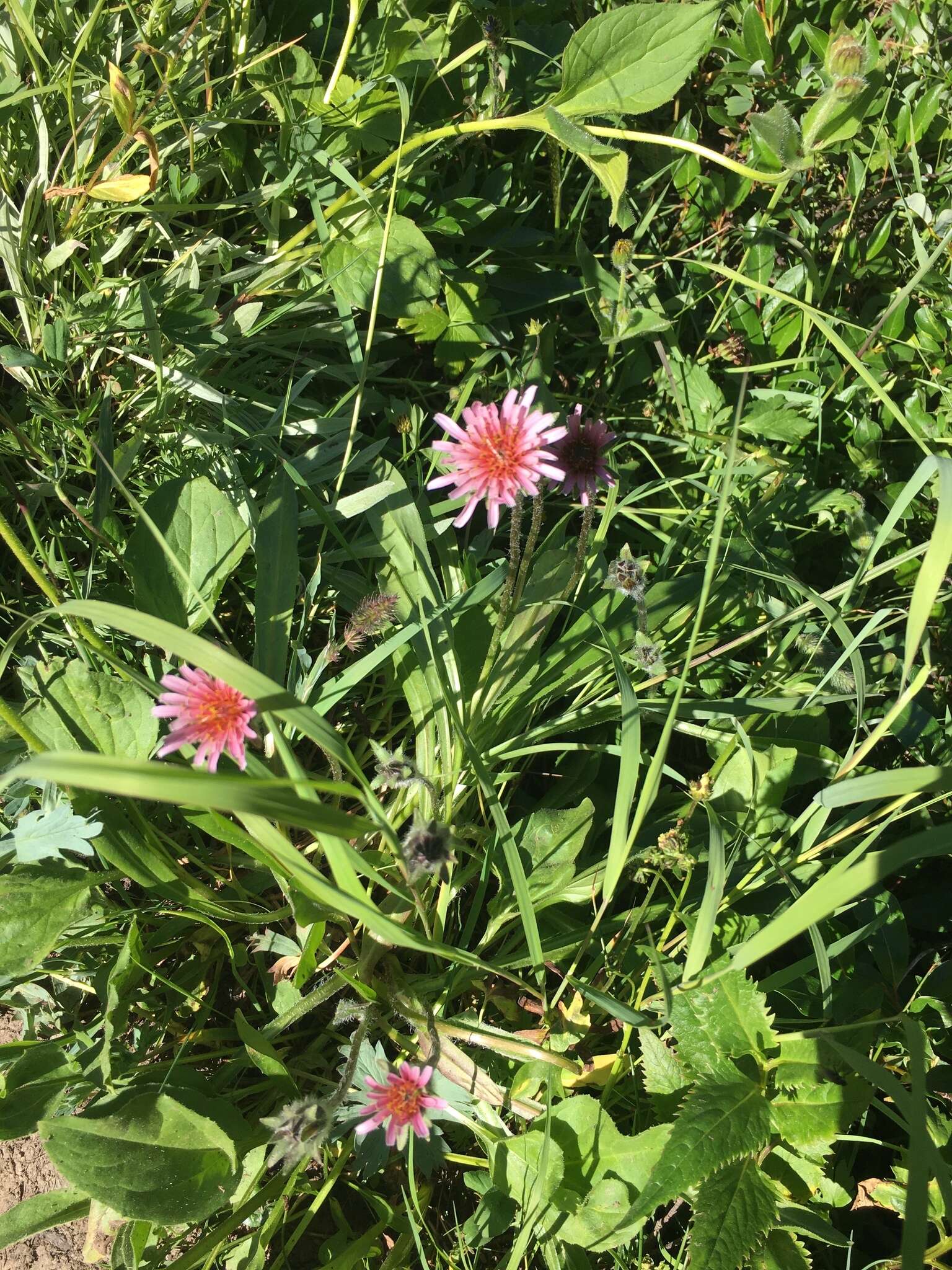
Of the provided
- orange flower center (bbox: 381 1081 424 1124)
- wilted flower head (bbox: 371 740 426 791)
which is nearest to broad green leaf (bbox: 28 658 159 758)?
wilted flower head (bbox: 371 740 426 791)

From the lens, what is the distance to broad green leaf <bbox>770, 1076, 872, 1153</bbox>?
5.73 feet

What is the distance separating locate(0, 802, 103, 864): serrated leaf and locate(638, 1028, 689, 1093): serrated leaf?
3.83 feet

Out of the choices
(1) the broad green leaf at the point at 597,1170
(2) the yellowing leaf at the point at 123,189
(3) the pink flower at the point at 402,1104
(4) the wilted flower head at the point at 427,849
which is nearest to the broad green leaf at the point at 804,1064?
(1) the broad green leaf at the point at 597,1170

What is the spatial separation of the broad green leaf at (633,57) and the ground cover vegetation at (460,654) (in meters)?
0.01

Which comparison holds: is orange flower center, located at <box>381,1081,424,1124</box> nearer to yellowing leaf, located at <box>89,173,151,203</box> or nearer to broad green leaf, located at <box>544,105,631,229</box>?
broad green leaf, located at <box>544,105,631,229</box>

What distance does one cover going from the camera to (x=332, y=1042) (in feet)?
6.77

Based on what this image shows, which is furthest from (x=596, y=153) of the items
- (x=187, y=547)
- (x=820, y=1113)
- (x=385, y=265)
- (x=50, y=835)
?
(x=820, y=1113)

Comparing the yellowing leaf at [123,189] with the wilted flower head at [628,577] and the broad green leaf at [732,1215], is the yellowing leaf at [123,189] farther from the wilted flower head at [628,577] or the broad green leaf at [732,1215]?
the broad green leaf at [732,1215]

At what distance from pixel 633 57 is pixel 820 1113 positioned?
2.22 m

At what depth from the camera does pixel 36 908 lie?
1.70 metres

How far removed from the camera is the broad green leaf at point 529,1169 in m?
1.67

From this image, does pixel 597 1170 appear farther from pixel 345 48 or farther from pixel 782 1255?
pixel 345 48

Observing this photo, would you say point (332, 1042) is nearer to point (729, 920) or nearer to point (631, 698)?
point (729, 920)

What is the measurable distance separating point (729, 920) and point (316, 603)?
120 centimetres
